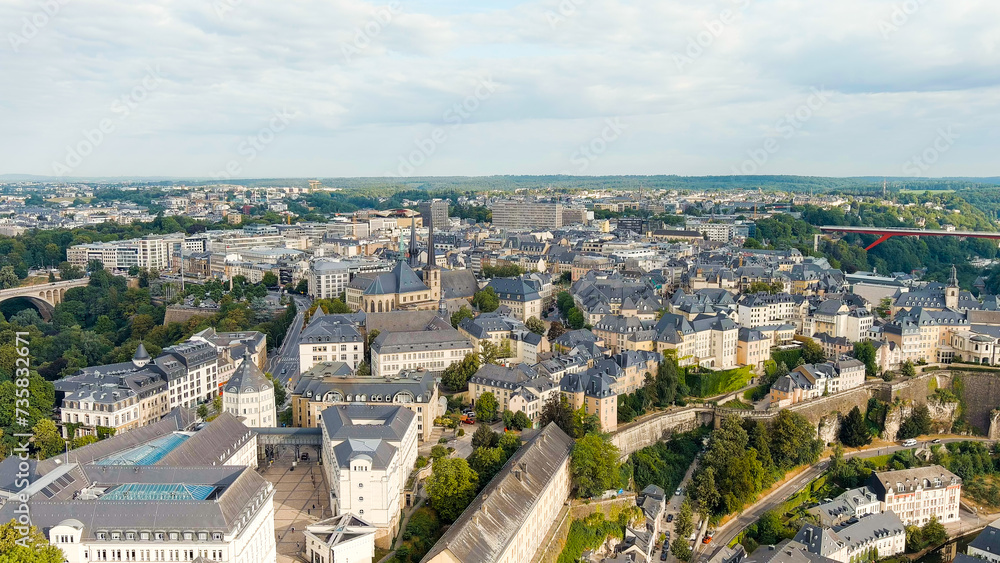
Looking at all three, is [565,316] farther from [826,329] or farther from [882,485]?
[882,485]

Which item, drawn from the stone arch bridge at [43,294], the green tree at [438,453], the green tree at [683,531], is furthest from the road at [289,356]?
the stone arch bridge at [43,294]

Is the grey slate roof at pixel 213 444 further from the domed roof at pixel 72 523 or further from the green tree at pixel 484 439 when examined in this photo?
the green tree at pixel 484 439

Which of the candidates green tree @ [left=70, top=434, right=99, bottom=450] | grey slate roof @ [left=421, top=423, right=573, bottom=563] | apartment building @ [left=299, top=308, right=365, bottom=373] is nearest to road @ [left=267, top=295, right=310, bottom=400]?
apartment building @ [left=299, top=308, right=365, bottom=373]

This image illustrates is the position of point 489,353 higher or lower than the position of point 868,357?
higher

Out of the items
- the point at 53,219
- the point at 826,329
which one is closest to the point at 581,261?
the point at 826,329

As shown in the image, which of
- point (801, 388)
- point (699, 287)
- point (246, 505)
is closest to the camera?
point (246, 505)

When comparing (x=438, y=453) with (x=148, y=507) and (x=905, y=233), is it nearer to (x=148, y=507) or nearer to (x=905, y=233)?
(x=148, y=507)

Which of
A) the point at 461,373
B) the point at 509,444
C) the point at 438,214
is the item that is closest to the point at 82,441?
the point at 461,373
